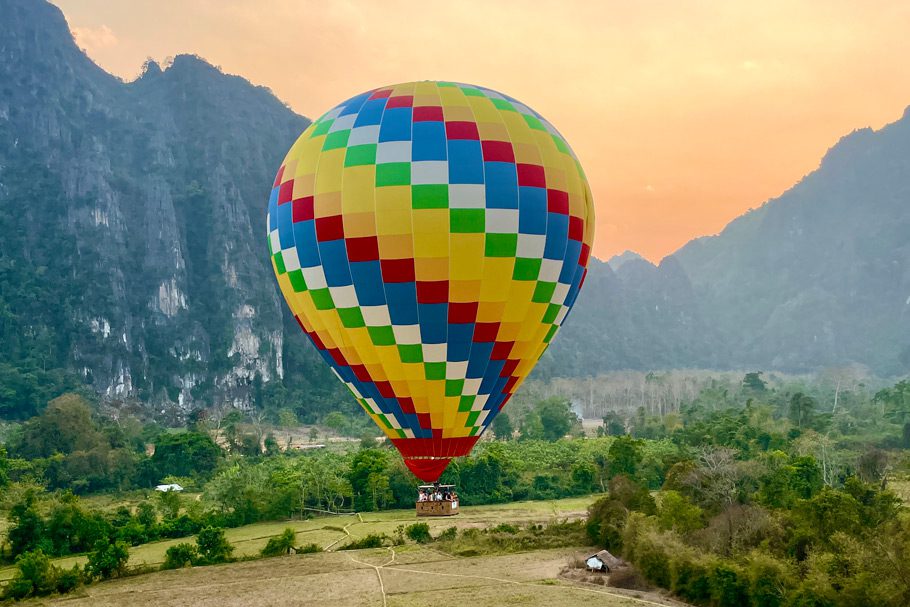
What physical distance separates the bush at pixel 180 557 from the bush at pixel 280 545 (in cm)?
150

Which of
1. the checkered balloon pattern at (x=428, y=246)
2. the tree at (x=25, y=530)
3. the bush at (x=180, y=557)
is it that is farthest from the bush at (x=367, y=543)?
the checkered balloon pattern at (x=428, y=246)

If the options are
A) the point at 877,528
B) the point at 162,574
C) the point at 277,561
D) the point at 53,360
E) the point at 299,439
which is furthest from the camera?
the point at 53,360

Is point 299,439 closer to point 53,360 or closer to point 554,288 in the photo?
point 53,360

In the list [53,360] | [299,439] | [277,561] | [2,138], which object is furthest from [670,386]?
[2,138]

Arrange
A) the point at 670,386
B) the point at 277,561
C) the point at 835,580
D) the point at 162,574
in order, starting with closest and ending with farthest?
the point at 835,580, the point at 162,574, the point at 277,561, the point at 670,386

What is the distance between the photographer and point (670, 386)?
238 feet

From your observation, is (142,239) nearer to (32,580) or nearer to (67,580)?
(67,580)

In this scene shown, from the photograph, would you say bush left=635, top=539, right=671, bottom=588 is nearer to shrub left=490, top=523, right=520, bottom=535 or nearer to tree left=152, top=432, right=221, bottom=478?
shrub left=490, top=523, right=520, bottom=535

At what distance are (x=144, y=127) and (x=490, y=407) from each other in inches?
3453

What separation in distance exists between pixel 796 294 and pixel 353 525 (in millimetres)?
148934

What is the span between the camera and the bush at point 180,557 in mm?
17891

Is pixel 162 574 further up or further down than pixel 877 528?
further down

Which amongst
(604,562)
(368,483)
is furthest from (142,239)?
(604,562)

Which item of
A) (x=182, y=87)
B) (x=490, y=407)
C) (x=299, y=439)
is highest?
(x=182, y=87)
